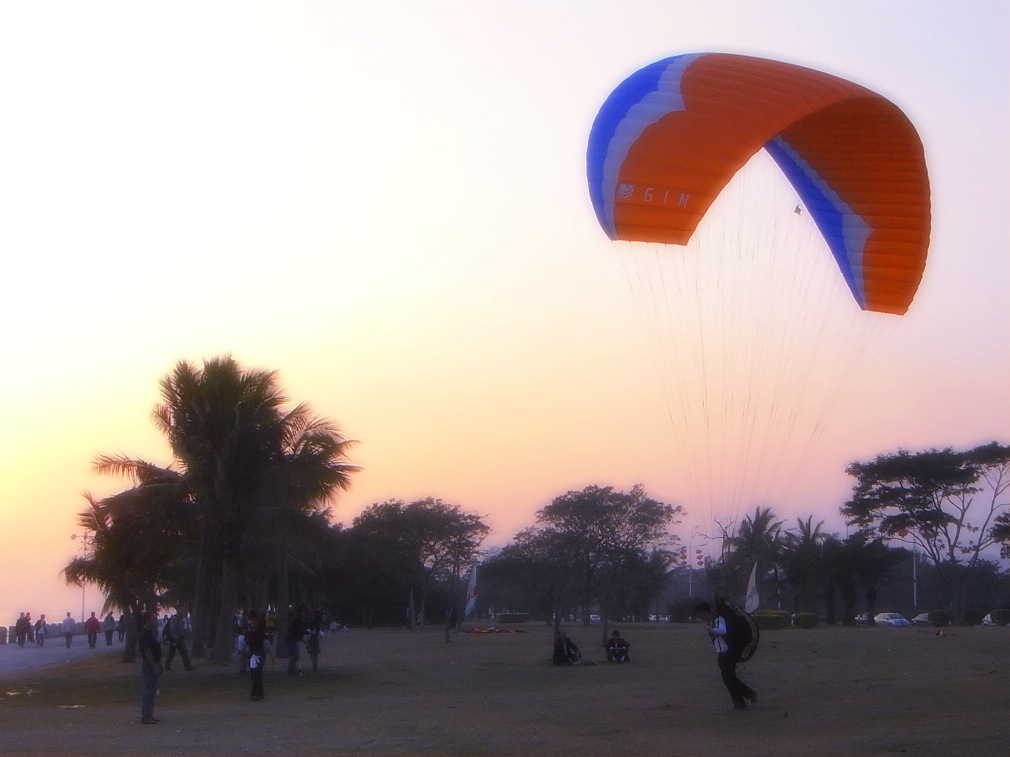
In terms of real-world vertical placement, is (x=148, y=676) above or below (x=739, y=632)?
below

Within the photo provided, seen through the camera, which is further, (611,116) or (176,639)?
(176,639)

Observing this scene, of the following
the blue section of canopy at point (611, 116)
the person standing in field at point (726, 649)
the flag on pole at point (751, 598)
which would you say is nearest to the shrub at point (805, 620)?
the flag on pole at point (751, 598)

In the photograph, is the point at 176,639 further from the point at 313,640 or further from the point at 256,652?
the point at 256,652

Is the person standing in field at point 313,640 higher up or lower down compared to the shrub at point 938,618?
higher up

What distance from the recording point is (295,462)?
80.9 ft

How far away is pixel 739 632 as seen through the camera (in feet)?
45.6

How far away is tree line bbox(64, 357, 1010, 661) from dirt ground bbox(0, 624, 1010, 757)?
2.33 meters

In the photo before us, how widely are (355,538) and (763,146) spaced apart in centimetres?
4462

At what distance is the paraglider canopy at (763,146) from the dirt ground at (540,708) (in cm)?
594

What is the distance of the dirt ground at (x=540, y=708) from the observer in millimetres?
11773

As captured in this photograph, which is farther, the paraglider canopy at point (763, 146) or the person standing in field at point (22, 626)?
the person standing in field at point (22, 626)

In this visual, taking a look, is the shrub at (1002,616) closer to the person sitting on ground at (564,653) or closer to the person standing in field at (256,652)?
the person sitting on ground at (564,653)

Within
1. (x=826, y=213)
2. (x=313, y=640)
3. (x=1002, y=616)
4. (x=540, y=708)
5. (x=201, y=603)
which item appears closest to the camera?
(x=540, y=708)

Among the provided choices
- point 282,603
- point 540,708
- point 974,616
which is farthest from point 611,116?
point 974,616
